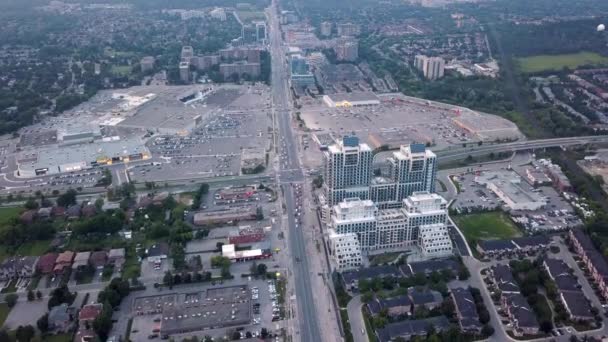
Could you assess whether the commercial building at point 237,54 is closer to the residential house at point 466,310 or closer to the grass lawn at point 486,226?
the grass lawn at point 486,226

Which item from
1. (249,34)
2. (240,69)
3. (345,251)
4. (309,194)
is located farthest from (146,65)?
(345,251)

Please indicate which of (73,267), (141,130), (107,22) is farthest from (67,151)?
(107,22)

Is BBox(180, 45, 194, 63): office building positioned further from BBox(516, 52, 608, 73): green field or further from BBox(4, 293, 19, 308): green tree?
BBox(4, 293, 19, 308): green tree

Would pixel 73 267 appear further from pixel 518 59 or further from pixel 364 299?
pixel 518 59

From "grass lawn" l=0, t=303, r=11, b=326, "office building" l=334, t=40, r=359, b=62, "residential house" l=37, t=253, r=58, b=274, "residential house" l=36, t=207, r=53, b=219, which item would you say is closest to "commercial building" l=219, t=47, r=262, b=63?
"office building" l=334, t=40, r=359, b=62

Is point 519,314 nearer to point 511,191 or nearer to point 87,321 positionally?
point 511,191
